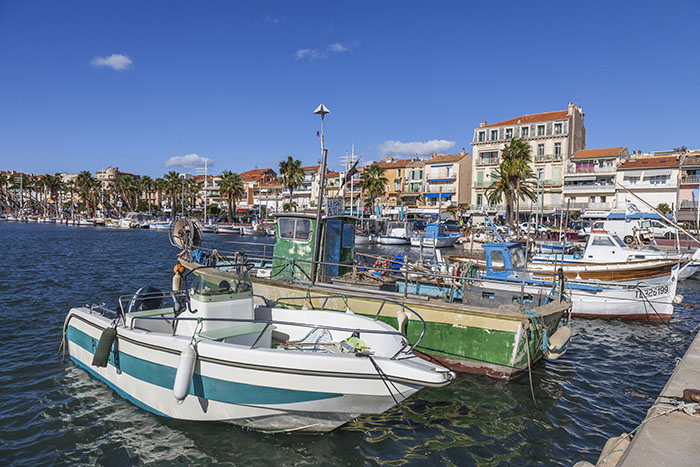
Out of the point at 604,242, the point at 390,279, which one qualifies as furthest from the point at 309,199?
the point at 390,279

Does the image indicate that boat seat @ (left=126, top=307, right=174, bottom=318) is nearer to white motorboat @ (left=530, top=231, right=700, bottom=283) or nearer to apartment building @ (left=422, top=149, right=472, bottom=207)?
white motorboat @ (left=530, top=231, right=700, bottom=283)

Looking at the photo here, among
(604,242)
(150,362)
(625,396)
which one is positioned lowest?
(625,396)

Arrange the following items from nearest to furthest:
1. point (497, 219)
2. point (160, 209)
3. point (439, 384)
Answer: point (439, 384)
point (497, 219)
point (160, 209)

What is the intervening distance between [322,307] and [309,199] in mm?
74963

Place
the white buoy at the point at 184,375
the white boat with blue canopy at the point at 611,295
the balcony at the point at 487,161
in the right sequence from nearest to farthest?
the white buoy at the point at 184,375
the white boat with blue canopy at the point at 611,295
the balcony at the point at 487,161

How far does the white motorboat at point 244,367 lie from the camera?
6.07 m

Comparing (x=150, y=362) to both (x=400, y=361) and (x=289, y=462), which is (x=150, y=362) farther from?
(x=400, y=361)

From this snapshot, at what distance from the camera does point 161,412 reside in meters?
7.14

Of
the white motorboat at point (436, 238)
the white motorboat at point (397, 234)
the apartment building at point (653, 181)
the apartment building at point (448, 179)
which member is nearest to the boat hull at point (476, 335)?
the white motorboat at point (436, 238)

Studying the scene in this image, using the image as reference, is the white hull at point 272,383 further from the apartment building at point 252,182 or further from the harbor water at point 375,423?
the apartment building at point 252,182

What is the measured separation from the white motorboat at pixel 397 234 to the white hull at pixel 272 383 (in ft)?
140

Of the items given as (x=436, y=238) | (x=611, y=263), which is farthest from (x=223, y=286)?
(x=436, y=238)

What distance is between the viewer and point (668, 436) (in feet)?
16.2

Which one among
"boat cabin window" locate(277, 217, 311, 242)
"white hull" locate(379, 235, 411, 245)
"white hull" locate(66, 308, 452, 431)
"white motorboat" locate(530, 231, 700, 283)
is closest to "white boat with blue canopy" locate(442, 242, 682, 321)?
"white motorboat" locate(530, 231, 700, 283)
